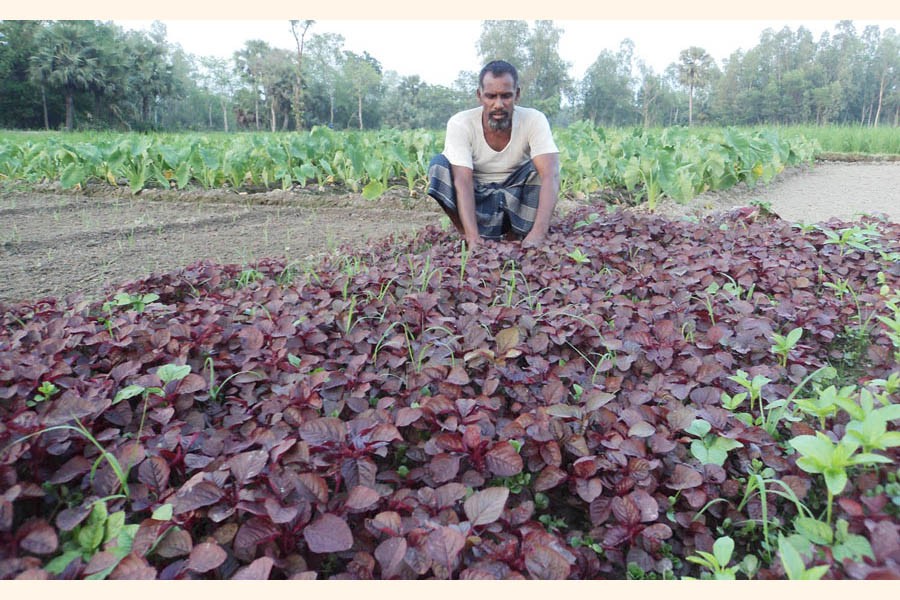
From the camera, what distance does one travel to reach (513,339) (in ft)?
6.16

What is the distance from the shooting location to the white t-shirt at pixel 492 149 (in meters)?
3.66

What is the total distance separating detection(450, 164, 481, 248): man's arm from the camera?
3586mm

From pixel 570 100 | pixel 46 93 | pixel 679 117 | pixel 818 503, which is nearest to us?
pixel 818 503

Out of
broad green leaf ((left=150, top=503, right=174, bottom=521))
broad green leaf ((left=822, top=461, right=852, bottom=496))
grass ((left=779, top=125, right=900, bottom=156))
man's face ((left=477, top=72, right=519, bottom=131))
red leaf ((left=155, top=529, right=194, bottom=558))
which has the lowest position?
red leaf ((left=155, top=529, right=194, bottom=558))

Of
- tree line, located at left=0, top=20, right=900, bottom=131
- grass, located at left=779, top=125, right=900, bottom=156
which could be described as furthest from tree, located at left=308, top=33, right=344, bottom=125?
grass, located at left=779, top=125, right=900, bottom=156

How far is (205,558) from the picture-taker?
3.48 ft

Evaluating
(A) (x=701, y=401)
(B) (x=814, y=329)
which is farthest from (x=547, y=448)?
(B) (x=814, y=329)

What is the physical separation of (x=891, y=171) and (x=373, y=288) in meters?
9.86

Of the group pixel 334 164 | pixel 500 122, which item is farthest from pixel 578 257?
pixel 334 164

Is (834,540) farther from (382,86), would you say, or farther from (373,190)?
(382,86)

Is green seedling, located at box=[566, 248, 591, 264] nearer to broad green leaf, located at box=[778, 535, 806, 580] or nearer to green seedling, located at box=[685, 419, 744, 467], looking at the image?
green seedling, located at box=[685, 419, 744, 467]

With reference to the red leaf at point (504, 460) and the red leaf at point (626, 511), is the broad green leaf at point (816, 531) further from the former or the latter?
the red leaf at point (504, 460)

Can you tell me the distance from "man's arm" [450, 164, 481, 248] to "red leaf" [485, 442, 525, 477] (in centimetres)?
231

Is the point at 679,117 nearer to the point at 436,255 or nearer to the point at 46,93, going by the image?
the point at 46,93
